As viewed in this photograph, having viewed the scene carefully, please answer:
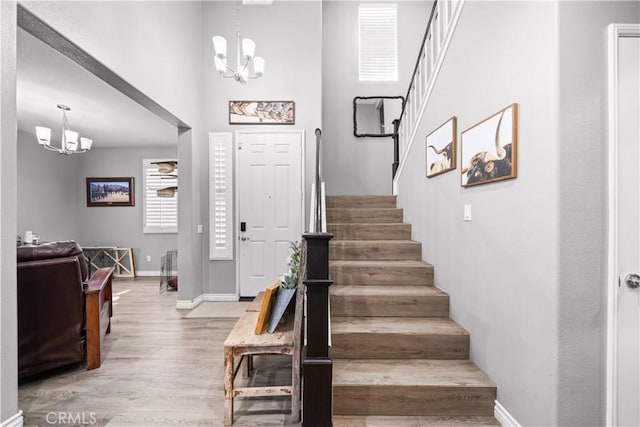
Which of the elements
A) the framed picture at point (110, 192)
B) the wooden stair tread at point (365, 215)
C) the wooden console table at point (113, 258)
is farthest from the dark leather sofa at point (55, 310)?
the framed picture at point (110, 192)

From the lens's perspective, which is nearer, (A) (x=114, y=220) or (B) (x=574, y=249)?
(B) (x=574, y=249)

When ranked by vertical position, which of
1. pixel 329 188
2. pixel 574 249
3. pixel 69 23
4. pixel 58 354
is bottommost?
pixel 58 354

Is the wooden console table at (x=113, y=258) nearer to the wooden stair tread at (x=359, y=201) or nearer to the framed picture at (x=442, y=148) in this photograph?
the wooden stair tread at (x=359, y=201)

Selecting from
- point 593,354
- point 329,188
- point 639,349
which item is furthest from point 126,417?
point 329,188

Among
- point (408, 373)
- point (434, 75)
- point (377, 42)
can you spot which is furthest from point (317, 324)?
point (377, 42)

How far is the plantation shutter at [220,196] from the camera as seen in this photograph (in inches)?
186

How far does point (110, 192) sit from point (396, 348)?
23.9 ft

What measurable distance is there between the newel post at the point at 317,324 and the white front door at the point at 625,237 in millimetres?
1431

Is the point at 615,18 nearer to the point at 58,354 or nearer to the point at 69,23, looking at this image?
the point at 69,23

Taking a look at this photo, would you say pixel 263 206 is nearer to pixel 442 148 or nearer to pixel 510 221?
pixel 442 148

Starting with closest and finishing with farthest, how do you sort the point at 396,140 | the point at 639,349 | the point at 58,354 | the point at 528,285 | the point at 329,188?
the point at 639,349
the point at 528,285
the point at 58,354
the point at 396,140
the point at 329,188

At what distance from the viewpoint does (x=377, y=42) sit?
545 centimetres

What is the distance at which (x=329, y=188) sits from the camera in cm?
558

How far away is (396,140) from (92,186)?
6.80 meters
